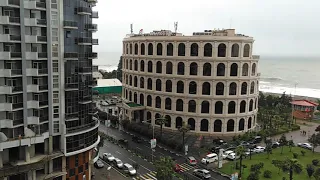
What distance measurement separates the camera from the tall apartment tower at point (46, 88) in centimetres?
4084

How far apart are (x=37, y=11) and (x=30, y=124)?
51.3 feet

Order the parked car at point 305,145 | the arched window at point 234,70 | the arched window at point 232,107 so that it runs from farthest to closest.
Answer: the arched window at point 232,107 → the arched window at point 234,70 → the parked car at point 305,145

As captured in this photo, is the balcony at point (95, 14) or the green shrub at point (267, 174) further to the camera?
the green shrub at point (267, 174)

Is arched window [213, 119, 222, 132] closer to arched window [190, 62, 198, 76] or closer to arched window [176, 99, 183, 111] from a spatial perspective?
arched window [176, 99, 183, 111]

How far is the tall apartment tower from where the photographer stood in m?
40.8

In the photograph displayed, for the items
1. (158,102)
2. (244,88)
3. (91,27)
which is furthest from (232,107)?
(91,27)

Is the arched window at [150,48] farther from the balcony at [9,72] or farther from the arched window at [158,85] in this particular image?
the balcony at [9,72]

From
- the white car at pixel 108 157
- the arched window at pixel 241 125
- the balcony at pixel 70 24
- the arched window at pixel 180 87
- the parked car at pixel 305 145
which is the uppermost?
the balcony at pixel 70 24

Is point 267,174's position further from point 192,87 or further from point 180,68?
point 180,68

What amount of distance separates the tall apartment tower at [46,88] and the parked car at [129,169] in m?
9.31

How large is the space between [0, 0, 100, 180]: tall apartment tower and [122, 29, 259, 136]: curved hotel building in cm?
3487

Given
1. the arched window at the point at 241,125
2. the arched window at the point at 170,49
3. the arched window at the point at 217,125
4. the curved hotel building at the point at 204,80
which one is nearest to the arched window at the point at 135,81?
A: the curved hotel building at the point at 204,80

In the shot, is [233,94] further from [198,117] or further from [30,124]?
[30,124]

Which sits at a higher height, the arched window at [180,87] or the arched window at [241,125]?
the arched window at [180,87]
